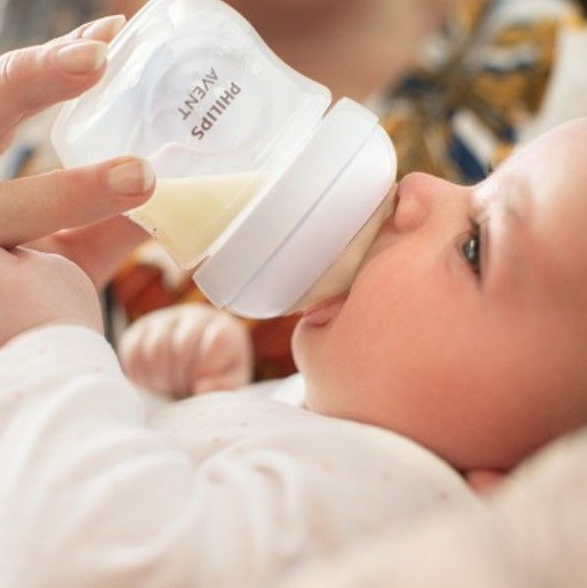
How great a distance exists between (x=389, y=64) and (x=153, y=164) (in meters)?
1.11

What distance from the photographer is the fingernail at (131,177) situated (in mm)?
744

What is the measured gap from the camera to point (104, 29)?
2.80 ft

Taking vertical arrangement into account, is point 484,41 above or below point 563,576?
below

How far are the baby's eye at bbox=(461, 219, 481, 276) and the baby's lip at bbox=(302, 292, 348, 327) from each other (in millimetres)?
111

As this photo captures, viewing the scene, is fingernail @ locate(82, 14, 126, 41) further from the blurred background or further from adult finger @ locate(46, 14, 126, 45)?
the blurred background

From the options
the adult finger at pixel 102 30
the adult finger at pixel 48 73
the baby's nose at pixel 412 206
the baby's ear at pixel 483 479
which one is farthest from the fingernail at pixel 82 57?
the baby's ear at pixel 483 479

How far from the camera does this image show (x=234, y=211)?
797mm

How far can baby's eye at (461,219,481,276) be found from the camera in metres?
0.82

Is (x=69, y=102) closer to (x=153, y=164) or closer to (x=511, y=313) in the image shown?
(x=153, y=164)

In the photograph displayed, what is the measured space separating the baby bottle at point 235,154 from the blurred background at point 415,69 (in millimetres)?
611

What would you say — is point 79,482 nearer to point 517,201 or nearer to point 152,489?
point 152,489

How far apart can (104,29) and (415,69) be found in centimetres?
105

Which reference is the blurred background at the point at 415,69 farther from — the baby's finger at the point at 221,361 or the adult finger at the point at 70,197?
the adult finger at the point at 70,197

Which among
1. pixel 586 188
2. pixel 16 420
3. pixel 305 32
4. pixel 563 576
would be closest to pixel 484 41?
pixel 305 32
